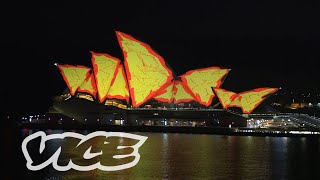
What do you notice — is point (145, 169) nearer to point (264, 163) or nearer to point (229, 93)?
point (264, 163)

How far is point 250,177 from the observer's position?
822 inches

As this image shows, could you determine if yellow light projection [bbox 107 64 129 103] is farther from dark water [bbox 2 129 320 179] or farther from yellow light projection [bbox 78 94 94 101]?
dark water [bbox 2 129 320 179]

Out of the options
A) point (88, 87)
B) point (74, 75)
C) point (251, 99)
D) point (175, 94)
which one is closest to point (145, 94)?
point (175, 94)

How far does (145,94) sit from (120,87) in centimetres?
268

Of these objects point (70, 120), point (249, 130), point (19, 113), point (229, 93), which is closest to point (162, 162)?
point (249, 130)

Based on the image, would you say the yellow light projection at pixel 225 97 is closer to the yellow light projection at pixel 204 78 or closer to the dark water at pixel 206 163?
the yellow light projection at pixel 204 78

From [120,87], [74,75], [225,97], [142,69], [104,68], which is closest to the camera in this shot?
[142,69]

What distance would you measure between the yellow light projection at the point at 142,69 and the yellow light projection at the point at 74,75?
500 cm

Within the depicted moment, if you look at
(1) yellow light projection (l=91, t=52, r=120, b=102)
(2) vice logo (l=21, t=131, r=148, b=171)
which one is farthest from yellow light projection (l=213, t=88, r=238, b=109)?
(2) vice logo (l=21, t=131, r=148, b=171)

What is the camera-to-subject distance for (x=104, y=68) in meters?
51.0

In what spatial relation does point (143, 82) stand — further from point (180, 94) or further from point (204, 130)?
point (204, 130)

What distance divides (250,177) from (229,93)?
1280 inches

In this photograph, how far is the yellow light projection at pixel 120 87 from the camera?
51.6 metres

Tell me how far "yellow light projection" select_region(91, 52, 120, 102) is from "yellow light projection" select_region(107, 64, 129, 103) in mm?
487
